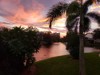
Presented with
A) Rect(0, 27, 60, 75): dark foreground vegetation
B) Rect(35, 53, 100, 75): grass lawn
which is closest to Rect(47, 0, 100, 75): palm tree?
Rect(35, 53, 100, 75): grass lawn

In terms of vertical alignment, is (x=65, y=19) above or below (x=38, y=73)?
above

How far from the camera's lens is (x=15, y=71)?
2366 cm

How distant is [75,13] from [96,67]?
226 inches

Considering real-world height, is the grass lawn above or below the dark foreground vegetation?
below

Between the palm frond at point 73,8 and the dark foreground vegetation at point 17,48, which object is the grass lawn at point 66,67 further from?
the palm frond at point 73,8

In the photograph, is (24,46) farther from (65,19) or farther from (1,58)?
(65,19)

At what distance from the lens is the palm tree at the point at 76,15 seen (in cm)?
2069

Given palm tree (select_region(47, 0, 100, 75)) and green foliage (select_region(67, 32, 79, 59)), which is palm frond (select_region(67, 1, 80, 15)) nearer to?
palm tree (select_region(47, 0, 100, 75))

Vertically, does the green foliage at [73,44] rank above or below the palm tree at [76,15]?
below

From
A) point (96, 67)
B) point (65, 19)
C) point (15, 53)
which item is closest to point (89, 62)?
point (96, 67)

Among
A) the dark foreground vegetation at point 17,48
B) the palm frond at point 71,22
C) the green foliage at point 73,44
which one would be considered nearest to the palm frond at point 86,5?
the palm frond at point 71,22

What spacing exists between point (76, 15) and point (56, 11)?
1.86 meters

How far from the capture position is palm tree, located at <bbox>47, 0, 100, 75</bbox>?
20688mm

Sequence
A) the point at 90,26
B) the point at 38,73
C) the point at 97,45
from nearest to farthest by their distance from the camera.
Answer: the point at 90,26 < the point at 38,73 < the point at 97,45
